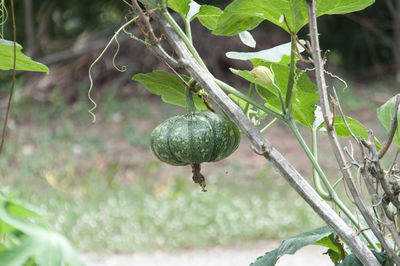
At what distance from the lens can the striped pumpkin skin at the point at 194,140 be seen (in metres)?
1.07

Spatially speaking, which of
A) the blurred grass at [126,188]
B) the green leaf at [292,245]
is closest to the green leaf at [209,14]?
the green leaf at [292,245]

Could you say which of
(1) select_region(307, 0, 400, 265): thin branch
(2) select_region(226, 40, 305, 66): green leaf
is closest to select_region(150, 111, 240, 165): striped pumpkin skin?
(2) select_region(226, 40, 305, 66): green leaf

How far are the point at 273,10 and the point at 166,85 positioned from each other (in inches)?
10.9

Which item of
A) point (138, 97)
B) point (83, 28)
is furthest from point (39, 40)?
point (138, 97)

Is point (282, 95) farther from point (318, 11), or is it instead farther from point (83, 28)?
point (83, 28)

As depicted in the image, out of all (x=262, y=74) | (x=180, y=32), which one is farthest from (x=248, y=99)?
(x=180, y=32)

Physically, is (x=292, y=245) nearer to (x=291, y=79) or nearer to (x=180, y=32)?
(x=291, y=79)

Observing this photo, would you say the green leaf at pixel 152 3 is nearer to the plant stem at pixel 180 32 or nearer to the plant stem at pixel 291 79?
the plant stem at pixel 180 32

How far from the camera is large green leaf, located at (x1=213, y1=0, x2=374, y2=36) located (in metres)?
0.84

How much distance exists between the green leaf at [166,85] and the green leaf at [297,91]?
0.48 feet

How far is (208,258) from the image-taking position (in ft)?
16.5

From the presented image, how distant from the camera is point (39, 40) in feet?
33.2

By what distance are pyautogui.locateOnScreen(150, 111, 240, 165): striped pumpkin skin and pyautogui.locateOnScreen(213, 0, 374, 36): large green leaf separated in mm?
197

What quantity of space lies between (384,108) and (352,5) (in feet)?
0.59
